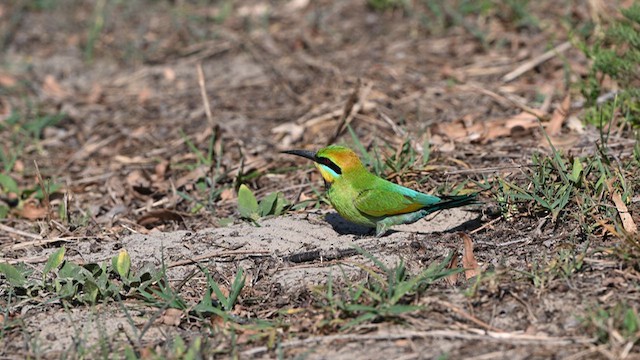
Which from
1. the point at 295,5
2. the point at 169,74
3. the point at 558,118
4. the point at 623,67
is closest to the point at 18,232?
the point at 169,74

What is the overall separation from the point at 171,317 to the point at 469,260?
1294 mm

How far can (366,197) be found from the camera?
163 inches

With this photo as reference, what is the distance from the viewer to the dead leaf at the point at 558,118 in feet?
17.2

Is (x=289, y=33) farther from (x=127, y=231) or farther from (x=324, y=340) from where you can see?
(x=324, y=340)

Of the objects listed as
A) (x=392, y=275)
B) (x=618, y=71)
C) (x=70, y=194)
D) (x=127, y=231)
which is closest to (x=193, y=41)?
(x=70, y=194)

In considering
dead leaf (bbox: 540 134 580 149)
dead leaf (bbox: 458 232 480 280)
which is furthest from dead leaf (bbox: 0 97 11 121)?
dead leaf (bbox: 458 232 480 280)

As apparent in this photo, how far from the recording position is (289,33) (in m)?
7.73

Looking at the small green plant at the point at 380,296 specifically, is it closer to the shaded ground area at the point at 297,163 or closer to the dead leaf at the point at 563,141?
the shaded ground area at the point at 297,163

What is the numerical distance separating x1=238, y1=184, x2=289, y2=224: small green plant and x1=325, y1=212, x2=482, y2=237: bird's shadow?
0.88 feet

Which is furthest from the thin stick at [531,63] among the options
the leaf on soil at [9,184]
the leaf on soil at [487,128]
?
the leaf on soil at [9,184]

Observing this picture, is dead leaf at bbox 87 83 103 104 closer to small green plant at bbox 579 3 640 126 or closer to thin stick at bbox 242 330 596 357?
small green plant at bbox 579 3 640 126

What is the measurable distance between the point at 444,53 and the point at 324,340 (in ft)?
14.1

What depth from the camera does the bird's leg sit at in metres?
4.16

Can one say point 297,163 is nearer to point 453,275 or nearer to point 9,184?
point 9,184
